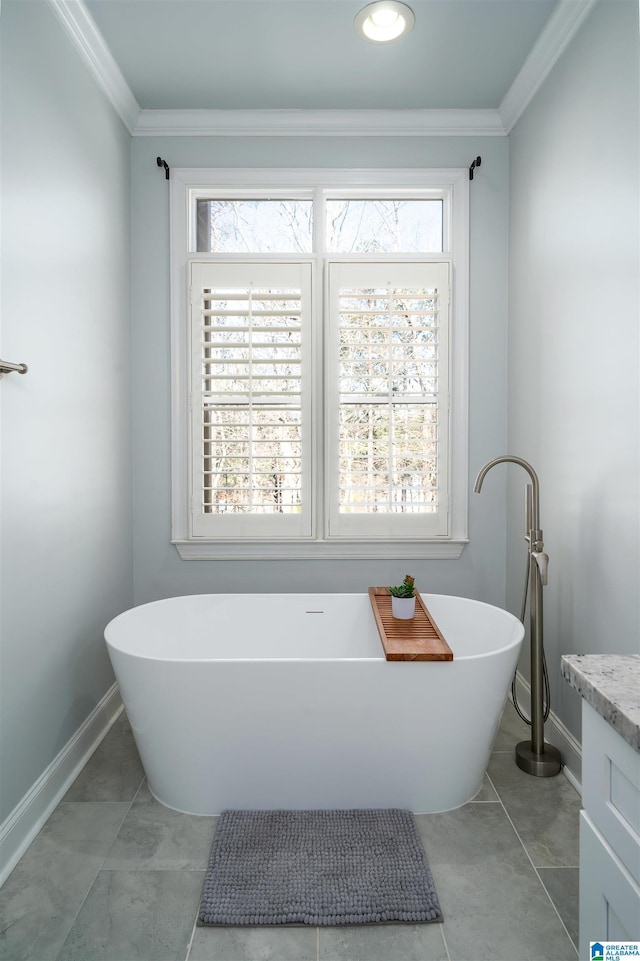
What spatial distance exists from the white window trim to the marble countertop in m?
1.78

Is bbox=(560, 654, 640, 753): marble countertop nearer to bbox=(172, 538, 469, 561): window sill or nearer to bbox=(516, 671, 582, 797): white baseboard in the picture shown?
bbox=(516, 671, 582, 797): white baseboard

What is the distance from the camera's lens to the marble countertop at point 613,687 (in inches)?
31.3

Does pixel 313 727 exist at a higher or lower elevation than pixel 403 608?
lower

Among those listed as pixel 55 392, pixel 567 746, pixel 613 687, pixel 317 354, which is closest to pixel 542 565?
pixel 567 746

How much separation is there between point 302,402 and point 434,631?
4.20ft

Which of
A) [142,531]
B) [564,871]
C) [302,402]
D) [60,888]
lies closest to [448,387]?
[302,402]

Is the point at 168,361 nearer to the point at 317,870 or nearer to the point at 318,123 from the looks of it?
the point at 318,123

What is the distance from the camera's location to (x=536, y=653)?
2121 mm

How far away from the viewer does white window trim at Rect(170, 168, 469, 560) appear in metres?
2.72

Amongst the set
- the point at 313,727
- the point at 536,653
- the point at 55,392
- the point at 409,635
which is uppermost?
the point at 55,392

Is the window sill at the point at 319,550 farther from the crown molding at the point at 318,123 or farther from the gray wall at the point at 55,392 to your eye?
the crown molding at the point at 318,123

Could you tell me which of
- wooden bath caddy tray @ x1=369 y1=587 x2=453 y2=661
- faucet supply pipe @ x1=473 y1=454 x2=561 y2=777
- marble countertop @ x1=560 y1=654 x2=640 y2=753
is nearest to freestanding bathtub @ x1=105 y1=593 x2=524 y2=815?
wooden bath caddy tray @ x1=369 y1=587 x2=453 y2=661

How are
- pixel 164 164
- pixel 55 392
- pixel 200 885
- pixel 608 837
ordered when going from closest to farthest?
pixel 608 837 < pixel 200 885 < pixel 55 392 < pixel 164 164

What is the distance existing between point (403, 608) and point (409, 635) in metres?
0.27
